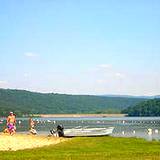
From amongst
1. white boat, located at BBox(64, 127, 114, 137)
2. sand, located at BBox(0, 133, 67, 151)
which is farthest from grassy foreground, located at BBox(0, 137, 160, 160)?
white boat, located at BBox(64, 127, 114, 137)

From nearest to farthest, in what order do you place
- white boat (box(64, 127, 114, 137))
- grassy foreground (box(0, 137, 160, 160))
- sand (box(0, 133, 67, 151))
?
1. grassy foreground (box(0, 137, 160, 160))
2. sand (box(0, 133, 67, 151))
3. white boat (box(64, 127, 114, 137))

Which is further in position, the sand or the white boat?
the white boat

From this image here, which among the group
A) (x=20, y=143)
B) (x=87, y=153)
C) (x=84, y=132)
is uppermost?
(x=84, y=132)

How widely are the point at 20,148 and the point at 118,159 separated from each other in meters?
9.76

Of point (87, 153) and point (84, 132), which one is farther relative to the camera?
point (84, 132)

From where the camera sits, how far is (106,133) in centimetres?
5303

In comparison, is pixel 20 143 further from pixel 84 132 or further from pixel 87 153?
pixel 84 132

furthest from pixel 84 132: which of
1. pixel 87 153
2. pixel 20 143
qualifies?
pixel 87 153

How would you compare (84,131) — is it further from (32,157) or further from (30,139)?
(32,157)

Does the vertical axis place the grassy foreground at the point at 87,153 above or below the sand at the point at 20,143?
below

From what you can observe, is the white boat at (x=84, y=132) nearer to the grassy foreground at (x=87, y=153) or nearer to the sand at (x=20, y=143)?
the sand at (x=20, y=143)

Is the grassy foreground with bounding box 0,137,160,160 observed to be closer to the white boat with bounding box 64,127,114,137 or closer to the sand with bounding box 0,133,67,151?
the sand with bounding box 0,133,67,151

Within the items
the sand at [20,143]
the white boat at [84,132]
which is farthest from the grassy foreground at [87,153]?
the white boat at [84,132]

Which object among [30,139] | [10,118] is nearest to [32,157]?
[30,139]
